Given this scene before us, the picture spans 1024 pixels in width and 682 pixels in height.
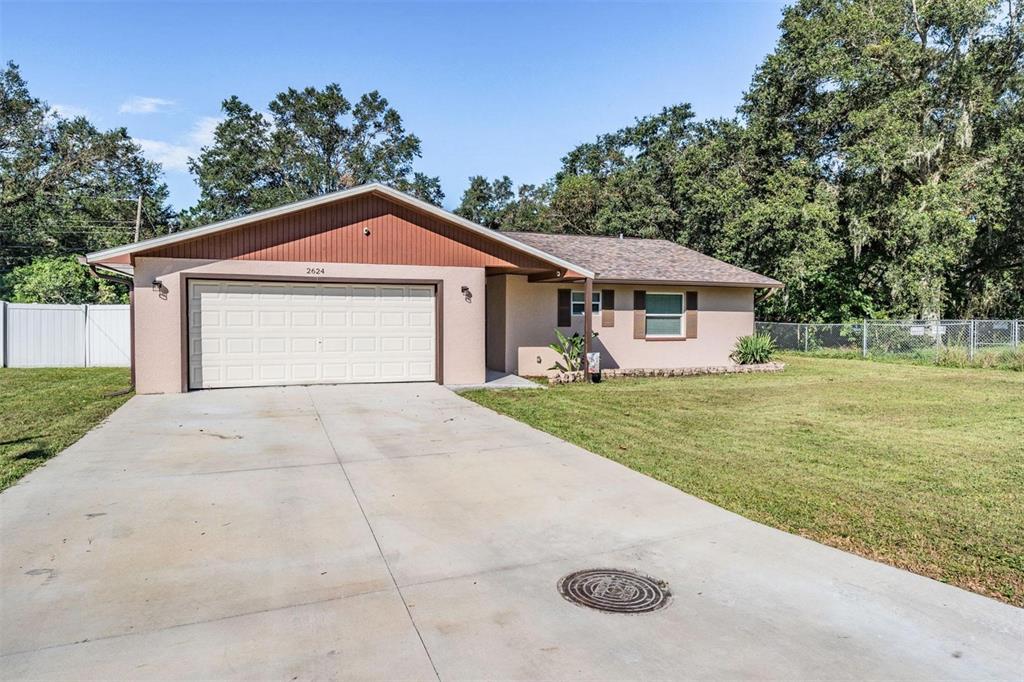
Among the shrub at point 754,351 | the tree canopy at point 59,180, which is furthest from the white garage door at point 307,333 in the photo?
the tree canopy at point 59,180

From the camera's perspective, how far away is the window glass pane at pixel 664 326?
1677 cm

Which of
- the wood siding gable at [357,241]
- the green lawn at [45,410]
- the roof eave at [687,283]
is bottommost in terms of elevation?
the green lawn at [45,410]

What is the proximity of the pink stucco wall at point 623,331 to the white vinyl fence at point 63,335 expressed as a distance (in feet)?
36.0

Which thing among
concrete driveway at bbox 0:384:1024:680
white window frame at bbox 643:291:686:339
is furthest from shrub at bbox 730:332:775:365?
concrete driveway at bbox 0:384:1024:680

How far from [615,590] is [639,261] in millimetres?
14831

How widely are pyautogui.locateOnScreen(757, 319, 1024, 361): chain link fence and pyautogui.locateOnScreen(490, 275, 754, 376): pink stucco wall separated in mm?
6592

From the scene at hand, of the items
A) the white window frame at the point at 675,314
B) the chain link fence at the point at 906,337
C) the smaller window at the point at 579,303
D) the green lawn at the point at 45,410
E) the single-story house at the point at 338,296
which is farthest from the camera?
the chain link fence at the point at 906,337

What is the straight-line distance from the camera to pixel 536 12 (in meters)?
14.4

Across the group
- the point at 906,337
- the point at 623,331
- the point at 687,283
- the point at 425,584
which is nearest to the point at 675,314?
the point at 687,283

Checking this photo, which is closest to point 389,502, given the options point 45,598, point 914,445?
point 45,598

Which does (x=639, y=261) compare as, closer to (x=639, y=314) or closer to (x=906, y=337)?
(x=639, y=314)

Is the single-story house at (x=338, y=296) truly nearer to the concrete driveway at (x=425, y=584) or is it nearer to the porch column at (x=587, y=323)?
the porch column at (x=587, y=323)

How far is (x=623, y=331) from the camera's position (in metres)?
16.3

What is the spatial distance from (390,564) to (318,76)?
125ft
